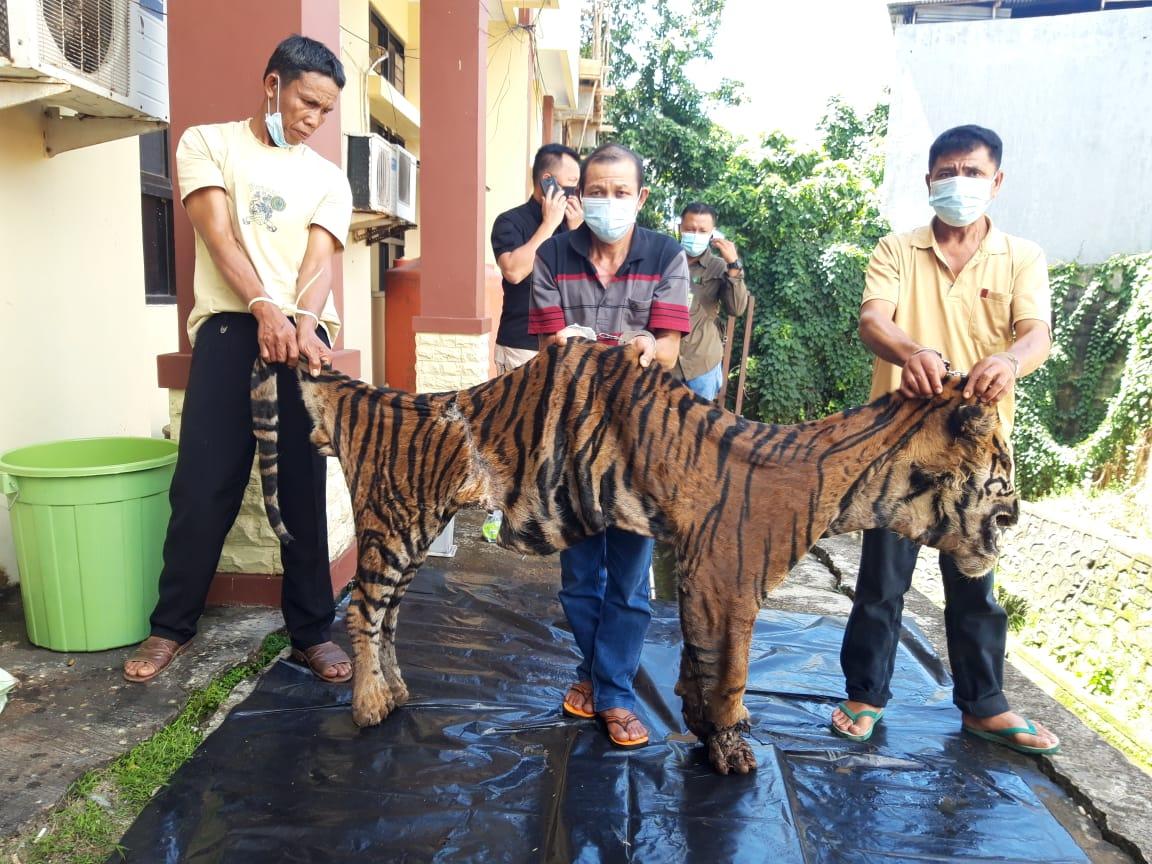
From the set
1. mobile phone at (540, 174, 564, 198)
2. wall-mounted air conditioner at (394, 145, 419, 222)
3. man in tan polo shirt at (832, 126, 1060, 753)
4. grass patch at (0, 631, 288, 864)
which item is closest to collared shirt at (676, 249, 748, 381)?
mobile phone at (540, 174, 564, 198)

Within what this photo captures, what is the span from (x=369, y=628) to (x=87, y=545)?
1.27 meters

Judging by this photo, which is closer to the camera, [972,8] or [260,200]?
[260,200]

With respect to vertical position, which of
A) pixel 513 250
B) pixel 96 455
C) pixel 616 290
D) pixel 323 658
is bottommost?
pixel 323 658

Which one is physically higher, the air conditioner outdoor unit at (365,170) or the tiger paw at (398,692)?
the air conditioner outdoor unit at (365,170)

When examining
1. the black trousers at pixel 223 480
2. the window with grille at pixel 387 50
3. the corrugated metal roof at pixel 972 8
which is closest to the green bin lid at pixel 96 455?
the black trousers at pixel 223 480

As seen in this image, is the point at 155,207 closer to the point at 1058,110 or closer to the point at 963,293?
the point at 963,293

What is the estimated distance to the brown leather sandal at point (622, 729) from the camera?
291cm

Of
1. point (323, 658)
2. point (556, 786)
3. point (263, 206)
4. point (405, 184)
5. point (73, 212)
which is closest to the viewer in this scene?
point (556, 786)

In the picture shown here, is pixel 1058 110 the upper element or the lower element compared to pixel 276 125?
upper

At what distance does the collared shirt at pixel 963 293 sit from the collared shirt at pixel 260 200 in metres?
2.17

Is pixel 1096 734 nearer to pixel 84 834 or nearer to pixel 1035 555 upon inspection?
pixel 84 834

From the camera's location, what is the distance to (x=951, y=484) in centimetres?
260

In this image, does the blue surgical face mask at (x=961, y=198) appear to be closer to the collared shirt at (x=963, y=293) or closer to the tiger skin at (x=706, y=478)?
the collared shirt at (x=963, y=293)

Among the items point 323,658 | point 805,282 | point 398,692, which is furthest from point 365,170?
point 805,282
